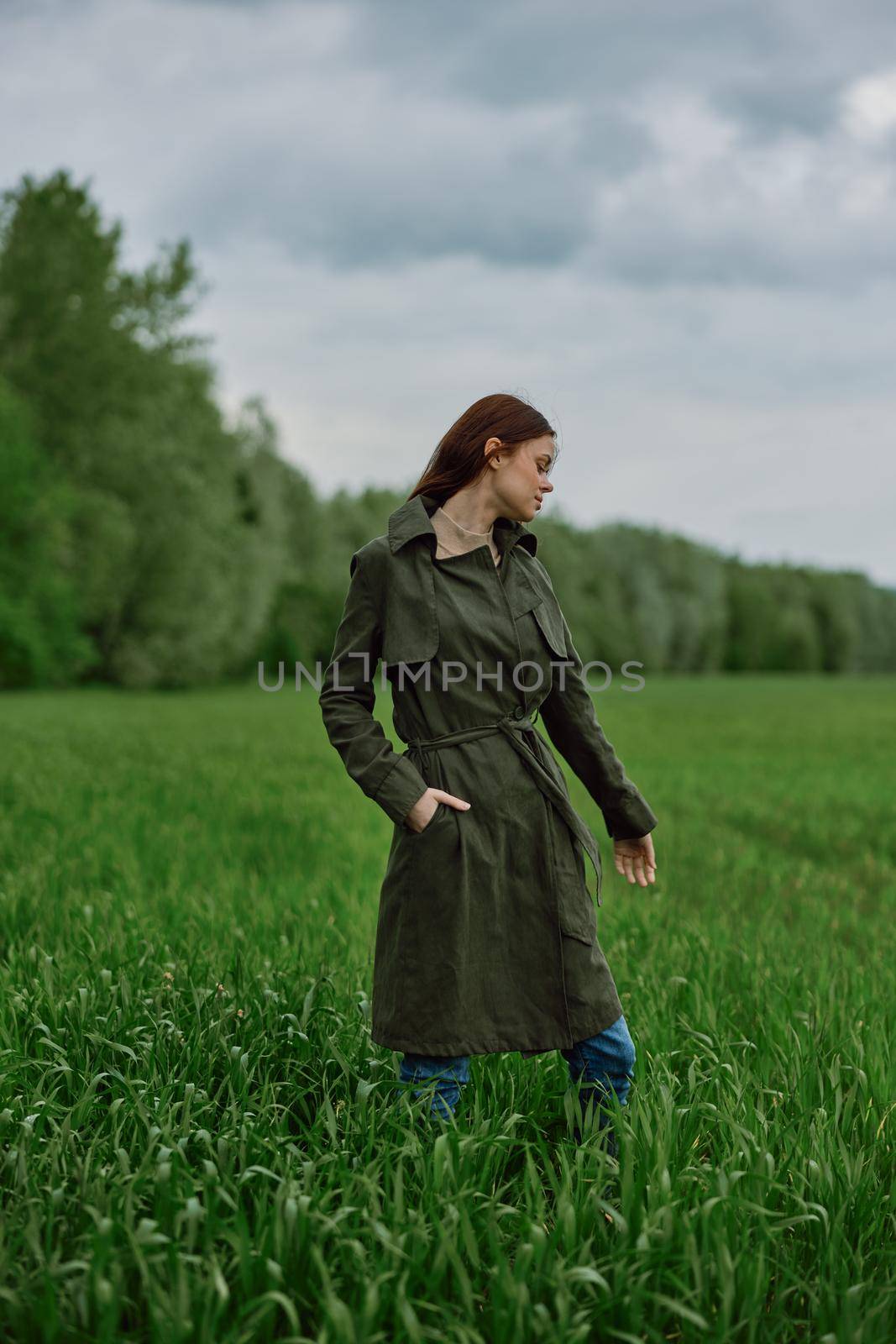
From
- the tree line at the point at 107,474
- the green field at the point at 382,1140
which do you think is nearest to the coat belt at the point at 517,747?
the green field at the point at 382,1140

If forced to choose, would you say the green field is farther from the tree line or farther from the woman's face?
the tree line

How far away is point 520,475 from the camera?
10.2ft

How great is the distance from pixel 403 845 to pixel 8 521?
35.5 meters

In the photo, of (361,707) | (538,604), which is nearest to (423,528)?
(538,604)

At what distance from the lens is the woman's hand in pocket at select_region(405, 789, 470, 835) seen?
2875mm

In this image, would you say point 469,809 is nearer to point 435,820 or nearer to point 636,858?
point 435,820

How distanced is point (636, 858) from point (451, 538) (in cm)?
111

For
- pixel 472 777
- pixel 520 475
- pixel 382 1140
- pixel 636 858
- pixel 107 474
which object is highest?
pixel 107 474

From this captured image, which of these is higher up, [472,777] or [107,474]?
[107,474]

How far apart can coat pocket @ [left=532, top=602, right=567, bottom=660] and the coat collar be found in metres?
0.20

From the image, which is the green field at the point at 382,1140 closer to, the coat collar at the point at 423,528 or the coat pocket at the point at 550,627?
the coat pocket at the point at 550,627

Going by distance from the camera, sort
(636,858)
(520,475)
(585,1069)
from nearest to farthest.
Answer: (520,475) → (585,1069) → (636,858)

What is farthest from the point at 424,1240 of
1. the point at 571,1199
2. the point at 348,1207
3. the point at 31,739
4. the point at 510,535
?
the point at 31,739

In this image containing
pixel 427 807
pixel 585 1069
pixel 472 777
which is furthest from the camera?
pixel 585 1069
